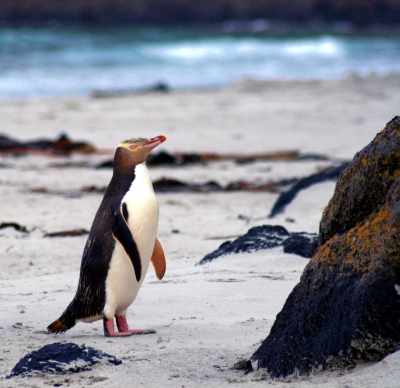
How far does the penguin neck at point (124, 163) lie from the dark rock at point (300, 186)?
2.67 meters

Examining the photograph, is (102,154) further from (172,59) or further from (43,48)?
(43,48)

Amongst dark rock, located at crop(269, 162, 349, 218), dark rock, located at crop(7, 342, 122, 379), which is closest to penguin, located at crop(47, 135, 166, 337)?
dark rock, located at crop(7, 342, 122, 379)

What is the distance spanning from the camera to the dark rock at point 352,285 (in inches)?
89.5

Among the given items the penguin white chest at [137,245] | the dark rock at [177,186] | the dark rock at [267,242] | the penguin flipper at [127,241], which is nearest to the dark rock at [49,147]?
the dark rock at [177,186]

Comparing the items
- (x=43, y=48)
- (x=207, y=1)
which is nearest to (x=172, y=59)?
(x=43, y=48)

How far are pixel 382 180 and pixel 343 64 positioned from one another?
89.0 feet

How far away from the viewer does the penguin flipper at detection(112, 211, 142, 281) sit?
3199 millimetres

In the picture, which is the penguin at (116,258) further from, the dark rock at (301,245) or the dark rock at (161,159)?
the dark rock at (161,159)

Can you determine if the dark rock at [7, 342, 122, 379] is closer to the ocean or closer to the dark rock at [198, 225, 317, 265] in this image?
the dark rock at [198, 225, 317, 265]

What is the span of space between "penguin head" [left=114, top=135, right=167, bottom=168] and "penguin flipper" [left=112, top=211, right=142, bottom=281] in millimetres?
329

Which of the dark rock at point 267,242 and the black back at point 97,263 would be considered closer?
the black back at point 97,263

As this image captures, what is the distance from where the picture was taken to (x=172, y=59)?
98.6 feet

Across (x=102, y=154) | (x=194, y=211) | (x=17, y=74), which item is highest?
(x=17, y=74)

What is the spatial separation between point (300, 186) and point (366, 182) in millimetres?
3607
